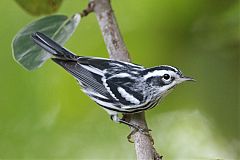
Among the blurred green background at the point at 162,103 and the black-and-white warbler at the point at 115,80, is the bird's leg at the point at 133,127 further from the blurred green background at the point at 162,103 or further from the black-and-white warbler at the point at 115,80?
the blurred green background at the point at 162,103

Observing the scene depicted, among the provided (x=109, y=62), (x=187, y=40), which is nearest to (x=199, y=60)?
(x=187, y=40)

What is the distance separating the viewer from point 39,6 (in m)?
2.41

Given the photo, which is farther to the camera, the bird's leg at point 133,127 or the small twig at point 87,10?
the small twig at point 87,10

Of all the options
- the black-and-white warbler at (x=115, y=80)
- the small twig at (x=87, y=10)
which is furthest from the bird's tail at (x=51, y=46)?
the small twig at (x=87, y=10)

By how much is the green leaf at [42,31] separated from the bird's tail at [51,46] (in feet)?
0.06

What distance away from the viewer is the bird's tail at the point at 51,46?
91.6 inches

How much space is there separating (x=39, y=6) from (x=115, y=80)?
361 mm

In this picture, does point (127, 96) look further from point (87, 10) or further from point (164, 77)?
point (87, 10)

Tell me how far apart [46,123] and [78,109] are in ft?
0.41

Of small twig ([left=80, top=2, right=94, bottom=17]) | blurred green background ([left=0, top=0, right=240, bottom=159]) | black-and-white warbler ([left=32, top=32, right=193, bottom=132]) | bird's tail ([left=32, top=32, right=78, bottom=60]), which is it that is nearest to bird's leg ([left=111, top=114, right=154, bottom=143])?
black-and-white warbler ([left=32, top=32, right=193, bottom=132])

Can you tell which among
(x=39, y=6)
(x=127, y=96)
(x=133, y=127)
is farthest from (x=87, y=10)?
(x=133, y=127)

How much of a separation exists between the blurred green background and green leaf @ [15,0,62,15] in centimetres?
20

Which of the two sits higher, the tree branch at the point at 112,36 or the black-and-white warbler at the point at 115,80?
the tree branch at the point at 112,36

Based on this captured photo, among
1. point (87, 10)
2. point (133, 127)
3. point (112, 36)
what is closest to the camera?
point (133, 127)
